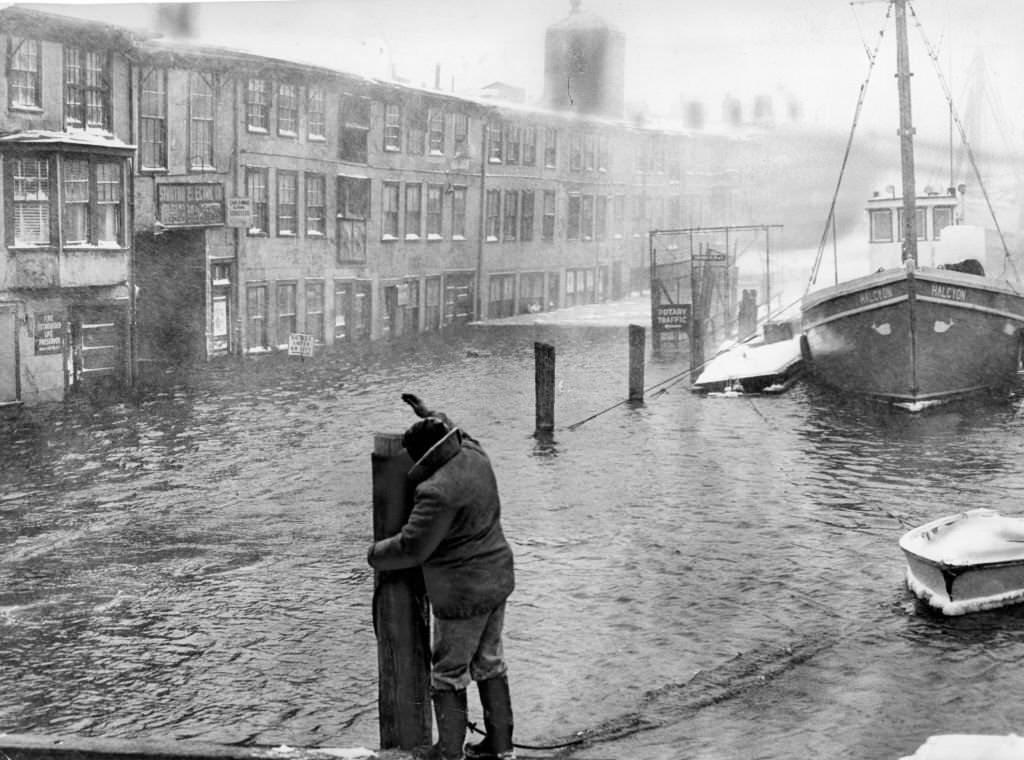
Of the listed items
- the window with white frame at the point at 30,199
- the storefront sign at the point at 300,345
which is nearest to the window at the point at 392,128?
the storefront sign at the point at 300,345

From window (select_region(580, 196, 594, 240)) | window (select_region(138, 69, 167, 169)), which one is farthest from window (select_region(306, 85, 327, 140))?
window (select_region(580, 196, 594, 240))

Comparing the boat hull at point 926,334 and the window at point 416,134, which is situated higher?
the window at point 416,134

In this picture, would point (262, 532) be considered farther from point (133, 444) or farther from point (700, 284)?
point (700, 284)

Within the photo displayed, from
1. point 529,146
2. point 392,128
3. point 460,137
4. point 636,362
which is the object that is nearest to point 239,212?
point 392,128

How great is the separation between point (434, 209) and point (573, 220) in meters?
4.71

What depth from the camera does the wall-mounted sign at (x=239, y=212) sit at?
24.4 m

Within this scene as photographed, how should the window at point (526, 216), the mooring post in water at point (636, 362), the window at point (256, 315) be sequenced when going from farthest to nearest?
the window at point (526, 216) → the window at point (256, 315) → the mooring post in water at point (636, 362)

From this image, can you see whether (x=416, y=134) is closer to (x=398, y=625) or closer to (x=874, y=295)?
(x=874, y=295)

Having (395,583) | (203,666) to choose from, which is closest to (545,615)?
(203,666)

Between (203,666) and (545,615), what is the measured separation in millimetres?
2411

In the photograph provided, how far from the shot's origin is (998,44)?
10.7 m

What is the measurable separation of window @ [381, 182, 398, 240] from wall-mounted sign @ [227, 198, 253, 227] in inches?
131

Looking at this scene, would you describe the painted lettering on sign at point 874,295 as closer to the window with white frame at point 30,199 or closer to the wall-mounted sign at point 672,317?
the wall-mounted sign at point 672,317

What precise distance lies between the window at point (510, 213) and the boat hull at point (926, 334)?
1053 centimetres
